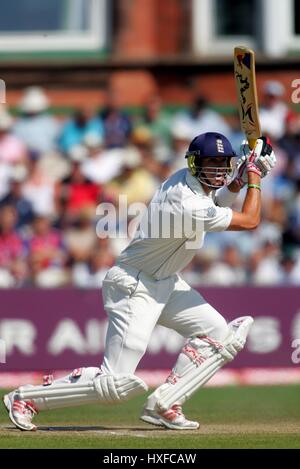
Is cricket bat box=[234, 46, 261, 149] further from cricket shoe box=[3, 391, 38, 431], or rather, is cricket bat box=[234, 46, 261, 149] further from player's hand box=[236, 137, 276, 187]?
cricket shoe box=[3, 391, 38, 431]

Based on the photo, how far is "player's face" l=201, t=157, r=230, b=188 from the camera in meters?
6.89

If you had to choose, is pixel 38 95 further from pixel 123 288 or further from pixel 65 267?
pixel 123 288

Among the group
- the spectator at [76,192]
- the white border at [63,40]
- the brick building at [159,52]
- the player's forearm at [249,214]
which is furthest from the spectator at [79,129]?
the player's forearm at [249,214]

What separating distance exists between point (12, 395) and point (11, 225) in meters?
5.11

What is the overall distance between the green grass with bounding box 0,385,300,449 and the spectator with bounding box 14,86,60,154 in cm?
397

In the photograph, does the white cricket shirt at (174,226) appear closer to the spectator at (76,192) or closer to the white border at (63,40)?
the spectator at (76,192)

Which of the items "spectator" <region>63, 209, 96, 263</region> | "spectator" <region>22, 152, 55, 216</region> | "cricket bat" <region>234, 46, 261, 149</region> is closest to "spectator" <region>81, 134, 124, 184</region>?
"spectator" <region>22, 152, 55, 216</region>

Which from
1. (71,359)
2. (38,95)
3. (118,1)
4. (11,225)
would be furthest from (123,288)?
(118,1)

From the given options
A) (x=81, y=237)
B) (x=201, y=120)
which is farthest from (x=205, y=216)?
(x=201, y=120)

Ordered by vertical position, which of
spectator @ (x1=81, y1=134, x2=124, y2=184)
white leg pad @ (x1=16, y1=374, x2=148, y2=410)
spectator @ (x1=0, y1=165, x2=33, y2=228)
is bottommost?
white leg pad @ (x1=16, y1=374, x2=148, y2=410)

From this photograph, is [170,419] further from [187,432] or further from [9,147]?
[9,147]

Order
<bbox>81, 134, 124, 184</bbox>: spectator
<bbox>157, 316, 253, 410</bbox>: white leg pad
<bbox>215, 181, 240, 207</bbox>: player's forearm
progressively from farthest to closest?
<bbox>81, 134, 124, 184</bbox>: spectator, <bbox>215, 181, 240, 207</bbox>: player's forearm, <bbox>157, 316, 253, 410</bbox>: white leg pad

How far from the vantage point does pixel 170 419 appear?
Answer: 279 inches

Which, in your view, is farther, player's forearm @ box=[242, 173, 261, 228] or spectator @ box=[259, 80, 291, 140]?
spectator @ box=[259, 80, 291, 140]
